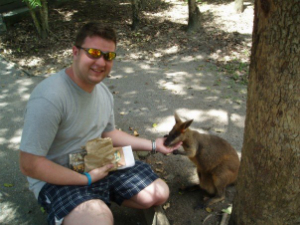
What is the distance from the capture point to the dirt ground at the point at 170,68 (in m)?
3.41

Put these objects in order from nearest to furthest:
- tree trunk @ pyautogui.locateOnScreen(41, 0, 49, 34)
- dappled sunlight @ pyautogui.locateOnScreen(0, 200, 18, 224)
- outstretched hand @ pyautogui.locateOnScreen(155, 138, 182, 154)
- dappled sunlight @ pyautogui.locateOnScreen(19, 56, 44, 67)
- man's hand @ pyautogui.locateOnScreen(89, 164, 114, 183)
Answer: man's hand @ pyautogui.locateOnScreen(89, 164, 114, 183)
dappled sunlight @ pyautogui.locateOnScreen(0, 200, 18, 224)
outstretched hand @ pyautogui.locateOnScreen(155, 138, 182, 154)
dappled sunlight @ pyautogui.locateOnScreen(19, 56, 44, 67)
tree trunk @ pyautogui.locateOnScreen(41, 0, 49, 34)

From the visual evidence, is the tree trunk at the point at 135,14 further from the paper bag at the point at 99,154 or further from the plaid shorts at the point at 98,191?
the paper bag at the point at 99,154

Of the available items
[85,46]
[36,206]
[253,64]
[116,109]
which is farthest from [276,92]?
[116,109]

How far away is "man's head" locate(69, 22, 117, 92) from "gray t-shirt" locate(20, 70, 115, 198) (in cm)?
12

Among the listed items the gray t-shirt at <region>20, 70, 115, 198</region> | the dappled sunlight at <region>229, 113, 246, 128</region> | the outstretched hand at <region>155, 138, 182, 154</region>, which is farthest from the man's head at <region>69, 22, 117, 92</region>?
the dappled sunlight at <region>229, 113, 246, 128</region>

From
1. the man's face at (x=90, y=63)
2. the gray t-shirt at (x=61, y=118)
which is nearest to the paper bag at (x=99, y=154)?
the gray t-shirt at (x=61, y=118)

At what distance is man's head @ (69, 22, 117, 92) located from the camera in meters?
1.96

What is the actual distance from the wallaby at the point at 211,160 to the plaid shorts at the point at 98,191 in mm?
494

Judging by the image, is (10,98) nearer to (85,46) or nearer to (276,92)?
(85,46)

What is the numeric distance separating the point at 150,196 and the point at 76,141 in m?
0.75

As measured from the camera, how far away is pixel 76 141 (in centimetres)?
212

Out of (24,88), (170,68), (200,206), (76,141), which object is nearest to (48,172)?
(76,141)

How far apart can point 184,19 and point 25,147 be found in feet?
26.7

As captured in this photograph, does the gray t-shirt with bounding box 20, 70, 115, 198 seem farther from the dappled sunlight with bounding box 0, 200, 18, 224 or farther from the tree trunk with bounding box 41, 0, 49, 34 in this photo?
the tree trunk with bounding box 41, 0, 49, 34
